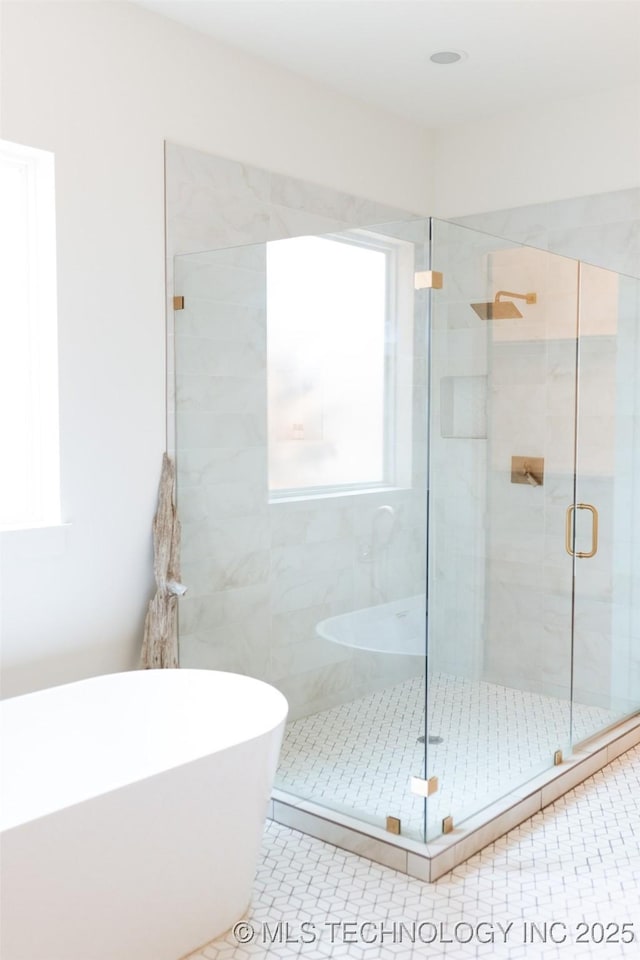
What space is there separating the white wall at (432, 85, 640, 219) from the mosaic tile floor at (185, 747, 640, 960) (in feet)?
9.30

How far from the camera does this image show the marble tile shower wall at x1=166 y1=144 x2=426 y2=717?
2.98 metres

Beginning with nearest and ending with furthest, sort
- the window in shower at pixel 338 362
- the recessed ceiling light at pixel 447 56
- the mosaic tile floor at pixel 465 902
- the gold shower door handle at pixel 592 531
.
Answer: the mosaic tile floor at pixel 465 902, the window in shower at pixel 338 362, the gold shower door handle at pixel 592 531, the recessed ceiling light at pixel 447 56

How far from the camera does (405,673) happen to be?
280cm

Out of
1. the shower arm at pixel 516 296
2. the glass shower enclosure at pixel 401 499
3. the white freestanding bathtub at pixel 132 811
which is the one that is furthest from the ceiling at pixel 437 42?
the white freestanding bathtub at pixel 132 811

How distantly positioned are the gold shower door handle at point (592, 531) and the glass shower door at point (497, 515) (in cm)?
4

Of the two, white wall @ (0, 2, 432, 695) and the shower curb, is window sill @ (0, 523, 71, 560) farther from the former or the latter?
the shower curb

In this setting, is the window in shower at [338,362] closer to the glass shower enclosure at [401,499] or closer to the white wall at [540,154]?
the glass shower enclosure at [401,499]

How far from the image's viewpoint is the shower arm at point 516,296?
9.77 ft

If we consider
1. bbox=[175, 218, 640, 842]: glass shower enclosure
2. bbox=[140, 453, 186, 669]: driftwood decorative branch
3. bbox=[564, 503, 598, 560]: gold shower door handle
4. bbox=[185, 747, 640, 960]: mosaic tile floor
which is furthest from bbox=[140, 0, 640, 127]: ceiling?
bbox=[185, 747, 640, 960]: mosaic tile floor

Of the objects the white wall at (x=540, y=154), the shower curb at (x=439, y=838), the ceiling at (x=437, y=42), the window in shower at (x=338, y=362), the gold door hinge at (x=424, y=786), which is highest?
the ceiling at (x=437, y=42)

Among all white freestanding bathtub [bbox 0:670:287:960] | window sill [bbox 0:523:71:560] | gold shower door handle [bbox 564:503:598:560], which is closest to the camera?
white freestanding bathtub [bbox 0:670:287:960]

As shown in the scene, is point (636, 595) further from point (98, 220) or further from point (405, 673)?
point (98, 220)

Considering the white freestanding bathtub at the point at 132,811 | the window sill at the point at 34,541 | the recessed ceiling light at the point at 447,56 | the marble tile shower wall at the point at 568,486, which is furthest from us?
the recessed ceiling light at the point at 447,56

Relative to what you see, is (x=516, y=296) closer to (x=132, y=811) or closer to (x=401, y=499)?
(x=401, y=499)
